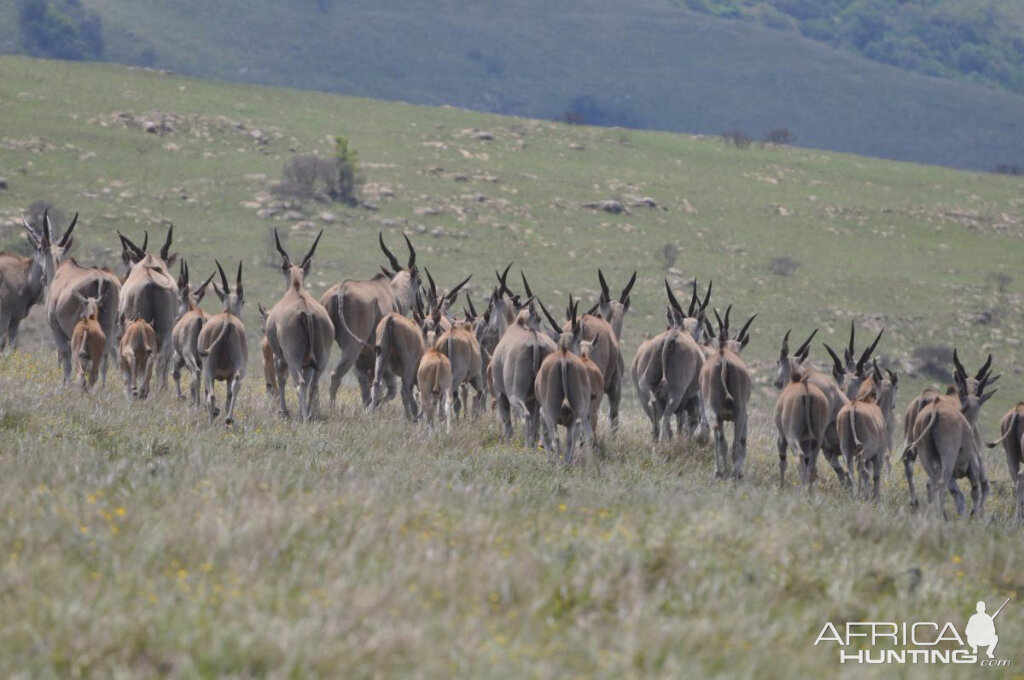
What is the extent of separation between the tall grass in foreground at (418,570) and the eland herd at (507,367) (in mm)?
4166

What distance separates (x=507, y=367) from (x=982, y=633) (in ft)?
28.9

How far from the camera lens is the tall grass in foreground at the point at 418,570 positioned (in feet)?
19.1

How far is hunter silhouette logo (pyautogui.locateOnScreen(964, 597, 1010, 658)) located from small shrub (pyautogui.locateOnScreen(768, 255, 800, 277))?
52262 millimetres

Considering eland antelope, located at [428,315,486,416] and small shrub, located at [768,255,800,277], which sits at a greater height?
eland antelope, located at [428,315,486,416]

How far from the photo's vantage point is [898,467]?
21297mm

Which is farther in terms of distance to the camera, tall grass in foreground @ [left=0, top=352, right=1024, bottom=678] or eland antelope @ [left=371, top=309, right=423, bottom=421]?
eland antelope @ [left=371, top=309, right=423, bottom=421]

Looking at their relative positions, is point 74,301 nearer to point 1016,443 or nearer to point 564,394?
point 564,394

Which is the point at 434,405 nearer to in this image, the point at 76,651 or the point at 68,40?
the point at 76,651

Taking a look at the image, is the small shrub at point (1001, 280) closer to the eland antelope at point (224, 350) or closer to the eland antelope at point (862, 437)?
the eland antelope at point (862, 437)

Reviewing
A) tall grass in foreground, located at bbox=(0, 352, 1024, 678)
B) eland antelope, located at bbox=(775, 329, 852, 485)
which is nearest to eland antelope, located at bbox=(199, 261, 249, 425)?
tall grass in foreground, located at bbox=(0, 352, 1024, 678)

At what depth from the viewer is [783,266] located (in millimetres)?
59156

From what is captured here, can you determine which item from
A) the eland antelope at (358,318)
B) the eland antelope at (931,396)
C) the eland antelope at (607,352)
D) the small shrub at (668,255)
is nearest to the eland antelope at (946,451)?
the eland antelope at (931,396)

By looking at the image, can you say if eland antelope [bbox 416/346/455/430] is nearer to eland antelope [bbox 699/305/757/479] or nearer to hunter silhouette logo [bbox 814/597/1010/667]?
eland antelope [bbox 699/305/757/479]

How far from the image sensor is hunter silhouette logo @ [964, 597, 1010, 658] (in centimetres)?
704
